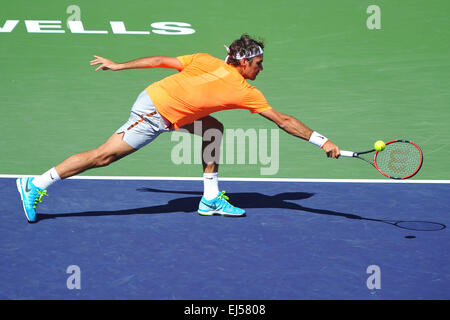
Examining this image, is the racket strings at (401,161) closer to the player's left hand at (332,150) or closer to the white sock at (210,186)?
the player's left hand at (332,150)

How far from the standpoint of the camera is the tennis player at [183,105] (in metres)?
6.76

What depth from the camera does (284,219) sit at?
23.2ft

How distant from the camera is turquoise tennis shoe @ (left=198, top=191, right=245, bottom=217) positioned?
7.19 metres

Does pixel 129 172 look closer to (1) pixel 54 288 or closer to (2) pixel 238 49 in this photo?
(2) pixel 238 49

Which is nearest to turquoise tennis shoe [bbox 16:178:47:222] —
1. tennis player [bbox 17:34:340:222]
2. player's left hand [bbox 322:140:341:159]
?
tennis player [bbox 17:34:340:222]

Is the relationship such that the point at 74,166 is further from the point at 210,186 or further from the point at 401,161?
the point at 401,161

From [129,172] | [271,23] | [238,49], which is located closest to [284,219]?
[238,49]

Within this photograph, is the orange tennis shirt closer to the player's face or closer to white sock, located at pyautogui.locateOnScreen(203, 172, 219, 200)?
the player's face

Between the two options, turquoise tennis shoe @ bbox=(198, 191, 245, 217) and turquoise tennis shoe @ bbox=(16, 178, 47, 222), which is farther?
turquoise tennis shoe @ bbox=(198, 191, 245, 217)

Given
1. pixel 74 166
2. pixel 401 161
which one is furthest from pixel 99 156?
pixel 401 161

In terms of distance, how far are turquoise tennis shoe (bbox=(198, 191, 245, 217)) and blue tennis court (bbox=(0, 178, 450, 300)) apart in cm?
9

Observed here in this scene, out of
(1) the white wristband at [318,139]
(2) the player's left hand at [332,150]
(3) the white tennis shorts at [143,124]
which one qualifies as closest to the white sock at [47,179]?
(3) the white tennis shorts at [143,124]

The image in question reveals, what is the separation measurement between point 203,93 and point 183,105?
0.22m

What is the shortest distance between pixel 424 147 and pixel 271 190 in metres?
2.38
